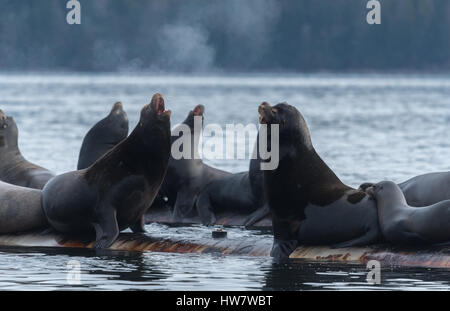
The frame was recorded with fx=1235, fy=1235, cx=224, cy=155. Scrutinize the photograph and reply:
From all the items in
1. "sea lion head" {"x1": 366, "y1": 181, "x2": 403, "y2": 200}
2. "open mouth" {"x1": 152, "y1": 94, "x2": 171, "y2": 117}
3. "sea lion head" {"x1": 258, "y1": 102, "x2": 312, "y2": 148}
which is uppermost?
"open mouth" {"x1": 152, "y1": 94, "x2": 171, "y2": 117}

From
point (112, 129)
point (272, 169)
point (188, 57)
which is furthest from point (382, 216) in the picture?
point (188, 57)

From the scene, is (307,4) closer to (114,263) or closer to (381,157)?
(381,157)

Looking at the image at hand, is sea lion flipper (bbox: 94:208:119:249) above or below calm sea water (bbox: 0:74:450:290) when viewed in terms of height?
above

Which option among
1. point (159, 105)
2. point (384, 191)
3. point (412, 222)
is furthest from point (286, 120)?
point (412, 222)

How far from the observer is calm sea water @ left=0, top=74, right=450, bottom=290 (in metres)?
10.7

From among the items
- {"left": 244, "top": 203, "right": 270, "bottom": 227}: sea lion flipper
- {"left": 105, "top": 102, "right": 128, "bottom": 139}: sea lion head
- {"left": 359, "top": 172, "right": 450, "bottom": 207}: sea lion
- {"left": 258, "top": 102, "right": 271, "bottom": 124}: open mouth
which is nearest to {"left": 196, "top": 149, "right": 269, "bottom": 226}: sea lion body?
{"left": 244, "top": 203, "right": 270, "bottom": 227}: sea lion flipper

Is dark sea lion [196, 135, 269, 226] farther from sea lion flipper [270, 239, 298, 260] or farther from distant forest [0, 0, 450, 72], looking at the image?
distant forest [0, 0, 450, 72]

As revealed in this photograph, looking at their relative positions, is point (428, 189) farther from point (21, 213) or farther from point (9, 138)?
point (9, 138)

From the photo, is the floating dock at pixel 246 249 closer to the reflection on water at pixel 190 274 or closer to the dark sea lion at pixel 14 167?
the reflection on water at pixel 190 274

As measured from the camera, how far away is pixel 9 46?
4887 inches

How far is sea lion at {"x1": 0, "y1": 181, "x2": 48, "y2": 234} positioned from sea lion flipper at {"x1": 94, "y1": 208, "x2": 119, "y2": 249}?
34.1 inches

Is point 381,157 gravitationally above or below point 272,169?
below

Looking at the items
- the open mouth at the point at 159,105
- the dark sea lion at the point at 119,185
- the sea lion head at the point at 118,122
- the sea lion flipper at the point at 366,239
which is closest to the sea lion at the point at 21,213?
the dark sea lion at the point at 119,185
